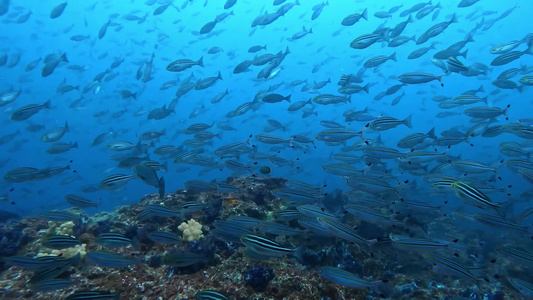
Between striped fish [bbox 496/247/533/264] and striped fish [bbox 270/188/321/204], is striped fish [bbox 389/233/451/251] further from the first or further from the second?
striped fish [bbox 270/188/321/204]

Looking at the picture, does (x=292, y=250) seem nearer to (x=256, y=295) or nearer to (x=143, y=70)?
(x=256, y=295)

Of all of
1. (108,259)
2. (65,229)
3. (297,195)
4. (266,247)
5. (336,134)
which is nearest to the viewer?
(266,247)

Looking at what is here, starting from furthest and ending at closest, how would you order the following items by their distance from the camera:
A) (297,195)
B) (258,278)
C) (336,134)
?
(336,134) < (297,195) < (258,278)

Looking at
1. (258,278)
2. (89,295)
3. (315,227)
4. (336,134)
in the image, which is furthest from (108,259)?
(336,134)

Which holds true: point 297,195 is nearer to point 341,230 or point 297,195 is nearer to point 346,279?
point 341,230

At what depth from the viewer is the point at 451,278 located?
8961mm

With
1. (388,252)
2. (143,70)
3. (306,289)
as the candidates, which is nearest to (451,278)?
(388,252)

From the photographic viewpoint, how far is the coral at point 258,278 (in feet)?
19.2

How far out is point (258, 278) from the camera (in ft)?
19.2

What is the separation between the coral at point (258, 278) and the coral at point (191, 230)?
218 cm

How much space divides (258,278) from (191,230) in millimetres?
2768

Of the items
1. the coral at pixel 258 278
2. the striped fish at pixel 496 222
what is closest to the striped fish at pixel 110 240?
the coral at pixel 258 278

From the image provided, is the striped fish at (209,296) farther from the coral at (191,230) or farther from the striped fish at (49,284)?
the coral at (191,230)

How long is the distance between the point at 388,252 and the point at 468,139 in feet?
14.3
